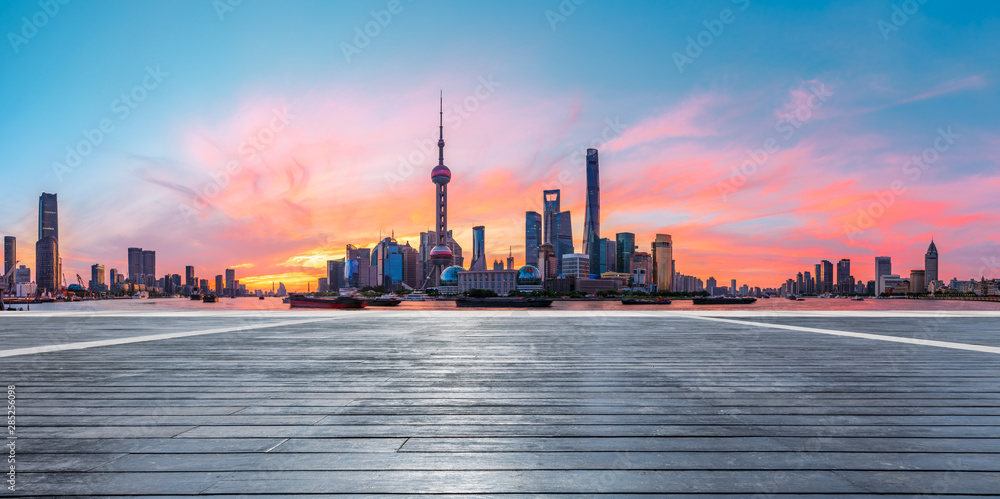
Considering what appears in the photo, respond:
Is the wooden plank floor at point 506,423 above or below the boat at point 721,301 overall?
above

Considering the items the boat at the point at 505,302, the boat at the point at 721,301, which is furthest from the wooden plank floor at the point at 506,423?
the boat at the point at 721,301

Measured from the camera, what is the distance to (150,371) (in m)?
6.55

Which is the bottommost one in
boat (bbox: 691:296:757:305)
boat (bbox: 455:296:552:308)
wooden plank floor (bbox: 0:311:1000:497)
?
boat (bbox: 691:296:757:305)

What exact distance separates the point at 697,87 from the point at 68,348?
26.5 metres

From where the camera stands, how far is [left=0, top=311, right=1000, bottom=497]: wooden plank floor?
2965 millimetres

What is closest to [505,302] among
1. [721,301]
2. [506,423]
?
[506,423]

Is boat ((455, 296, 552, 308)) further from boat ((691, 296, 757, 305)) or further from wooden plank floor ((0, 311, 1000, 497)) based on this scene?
wooden plank floor ((0, 311, 1000, 497))

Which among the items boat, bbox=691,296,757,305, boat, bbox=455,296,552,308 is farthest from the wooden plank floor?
boat, bbox=691,296,757,305

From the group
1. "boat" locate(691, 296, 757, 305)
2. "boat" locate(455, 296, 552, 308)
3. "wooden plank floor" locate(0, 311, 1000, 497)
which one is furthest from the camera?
"boat" locate(691, 296, 757, 305)

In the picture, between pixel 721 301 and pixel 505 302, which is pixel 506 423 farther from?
pixel 721 301

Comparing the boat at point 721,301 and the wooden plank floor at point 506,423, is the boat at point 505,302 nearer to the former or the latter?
the boat at point 721,301

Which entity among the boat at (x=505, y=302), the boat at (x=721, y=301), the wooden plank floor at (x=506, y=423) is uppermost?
the wooden plank floor at (x=506, y=423)

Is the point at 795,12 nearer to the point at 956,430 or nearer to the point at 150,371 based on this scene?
the point at 956,430

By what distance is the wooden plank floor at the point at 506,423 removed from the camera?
2.96m
